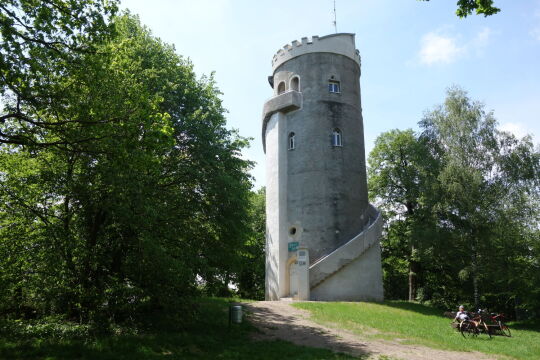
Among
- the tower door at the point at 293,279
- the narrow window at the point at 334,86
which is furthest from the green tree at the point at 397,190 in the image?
the tower door at the point at 293,279

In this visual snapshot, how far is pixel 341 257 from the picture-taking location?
20438mm

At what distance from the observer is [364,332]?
13.6m

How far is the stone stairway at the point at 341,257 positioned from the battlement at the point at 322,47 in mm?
10927

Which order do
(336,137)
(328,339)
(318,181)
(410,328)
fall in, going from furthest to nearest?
(336,137)
(318,181)
(410,328)
(328,339)

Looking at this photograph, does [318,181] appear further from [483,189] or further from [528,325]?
[528,325]

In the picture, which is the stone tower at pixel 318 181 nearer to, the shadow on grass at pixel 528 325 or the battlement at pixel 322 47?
the battlement at pixel 322 47

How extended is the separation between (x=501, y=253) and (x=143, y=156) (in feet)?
62.1

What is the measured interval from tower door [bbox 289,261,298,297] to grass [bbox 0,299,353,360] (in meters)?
9.36

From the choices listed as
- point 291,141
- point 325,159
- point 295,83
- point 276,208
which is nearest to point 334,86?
point 295,83

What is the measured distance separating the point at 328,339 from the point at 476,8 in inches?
369

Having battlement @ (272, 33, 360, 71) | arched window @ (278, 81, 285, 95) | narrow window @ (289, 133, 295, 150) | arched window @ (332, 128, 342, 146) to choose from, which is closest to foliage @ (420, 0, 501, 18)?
arched window @ (332, 128, 342, 146)

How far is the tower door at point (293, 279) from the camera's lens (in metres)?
21.3

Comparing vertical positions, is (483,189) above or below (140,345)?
above

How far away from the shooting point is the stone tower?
67.9 feet
